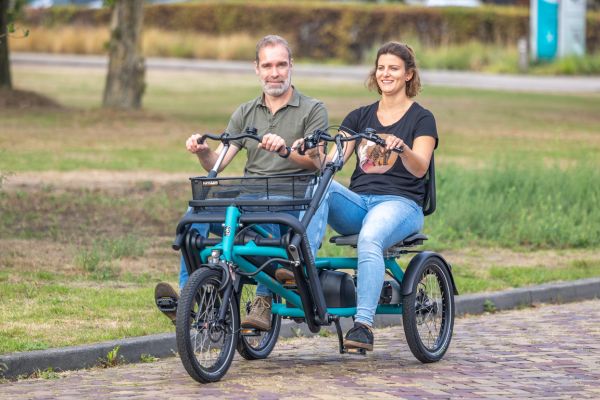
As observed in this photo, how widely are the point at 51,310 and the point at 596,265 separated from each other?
4.73 m

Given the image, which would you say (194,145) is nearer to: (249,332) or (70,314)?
(249,332)

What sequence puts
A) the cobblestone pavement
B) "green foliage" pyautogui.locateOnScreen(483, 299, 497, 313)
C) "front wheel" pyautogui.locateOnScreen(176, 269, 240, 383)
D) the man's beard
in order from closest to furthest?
"front wheel" pyautogui.locateOnScreen(176, 269, 240, 383), the cobblestone pavement, the man's beard, "green foliage" pyautogui.locateOnScreen(483, 299, 497, 313)

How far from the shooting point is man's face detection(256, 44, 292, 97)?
7770mm

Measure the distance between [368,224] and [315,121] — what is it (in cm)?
63

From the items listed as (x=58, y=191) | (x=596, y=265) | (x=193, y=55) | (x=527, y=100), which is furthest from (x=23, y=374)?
(x=193, y=55)

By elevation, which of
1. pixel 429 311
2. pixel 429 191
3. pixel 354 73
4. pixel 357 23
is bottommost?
pixel 429 311

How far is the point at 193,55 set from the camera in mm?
46344

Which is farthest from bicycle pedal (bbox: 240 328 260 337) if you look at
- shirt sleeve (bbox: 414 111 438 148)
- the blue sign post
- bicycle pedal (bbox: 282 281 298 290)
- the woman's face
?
the blue sign post

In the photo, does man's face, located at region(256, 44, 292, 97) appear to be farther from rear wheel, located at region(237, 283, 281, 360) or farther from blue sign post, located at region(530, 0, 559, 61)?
blue sign post, located at region(530, 0, 559, 61)

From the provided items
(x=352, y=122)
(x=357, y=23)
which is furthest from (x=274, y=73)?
(x=357, y=23)

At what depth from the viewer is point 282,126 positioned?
309 inches

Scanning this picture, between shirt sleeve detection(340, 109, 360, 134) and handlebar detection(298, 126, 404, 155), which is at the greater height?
shirt sleeve detection(340, 109, 360, 134)

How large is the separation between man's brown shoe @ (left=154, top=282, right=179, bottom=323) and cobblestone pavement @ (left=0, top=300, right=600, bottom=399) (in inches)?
13.4

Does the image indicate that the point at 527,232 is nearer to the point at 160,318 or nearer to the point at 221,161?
the point at 160,318
